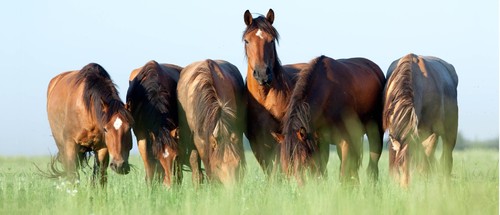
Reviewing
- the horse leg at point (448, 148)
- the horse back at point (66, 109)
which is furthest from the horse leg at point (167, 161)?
the horse leg at point (448, 148)

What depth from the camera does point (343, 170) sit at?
450 inches

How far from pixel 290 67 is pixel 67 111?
3.38 m

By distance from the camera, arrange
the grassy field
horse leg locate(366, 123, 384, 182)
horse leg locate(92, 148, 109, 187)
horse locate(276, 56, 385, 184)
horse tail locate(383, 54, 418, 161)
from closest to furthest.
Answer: the grassy field < horse locate(276, 56, 385, 184) < horse tail locate(383, 54, 418, 161) < horse leg locate(92, 148, 109, 187) < horse leg locate(366, 123, 384, 182)

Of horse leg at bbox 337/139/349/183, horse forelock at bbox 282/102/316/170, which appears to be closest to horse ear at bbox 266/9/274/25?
horse forelock at bbox 282/102/316/170

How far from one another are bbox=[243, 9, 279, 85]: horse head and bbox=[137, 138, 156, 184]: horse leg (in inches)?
67.8

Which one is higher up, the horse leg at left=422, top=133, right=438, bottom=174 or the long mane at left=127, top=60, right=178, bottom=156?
the long mane at left=127, top=60, right=178, bottom=156

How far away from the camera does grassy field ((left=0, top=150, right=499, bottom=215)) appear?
25.3 feet

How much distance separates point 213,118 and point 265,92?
1411mm

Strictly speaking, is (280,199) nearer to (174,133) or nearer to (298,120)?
(298,120)

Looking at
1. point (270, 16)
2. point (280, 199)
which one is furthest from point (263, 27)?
point (280, 199)

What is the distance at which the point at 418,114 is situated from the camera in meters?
11.1

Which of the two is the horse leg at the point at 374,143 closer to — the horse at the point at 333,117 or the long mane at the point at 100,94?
the horse at the point at 333,117

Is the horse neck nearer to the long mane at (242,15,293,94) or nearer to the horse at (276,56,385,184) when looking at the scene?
the long mane at (242,15,293,94)

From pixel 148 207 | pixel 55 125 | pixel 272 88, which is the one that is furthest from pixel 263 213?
pixel 55 125
